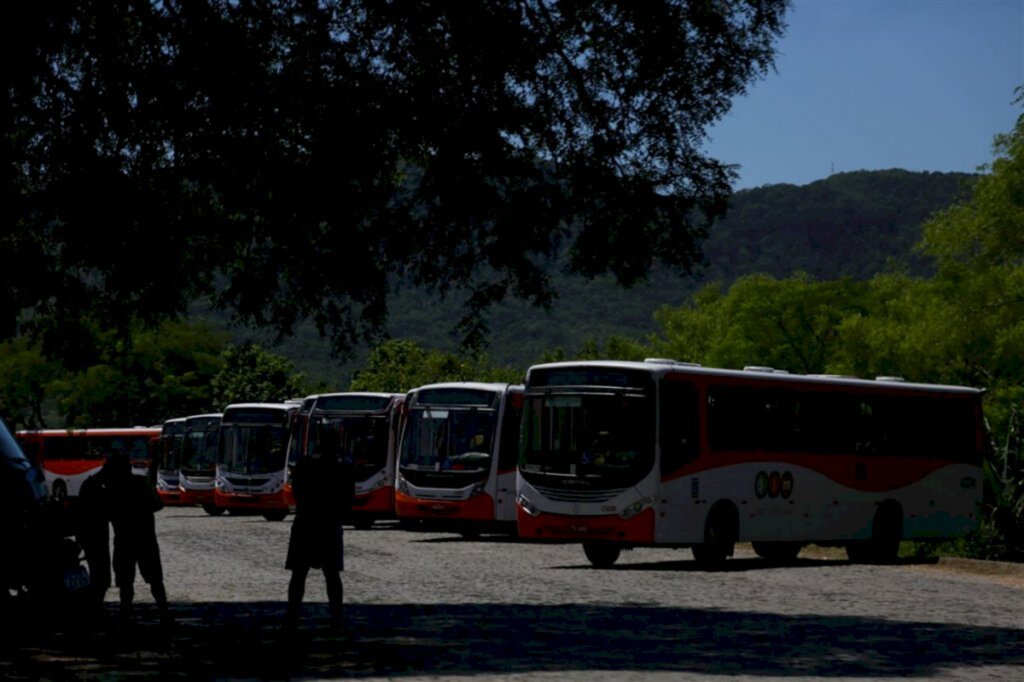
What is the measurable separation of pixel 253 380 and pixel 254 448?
77125mm

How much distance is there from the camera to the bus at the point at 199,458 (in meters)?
61.8

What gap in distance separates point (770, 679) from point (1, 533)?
18.5ft

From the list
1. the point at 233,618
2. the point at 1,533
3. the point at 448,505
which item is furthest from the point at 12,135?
the point at 448,505

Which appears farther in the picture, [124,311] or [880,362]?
[880,362]

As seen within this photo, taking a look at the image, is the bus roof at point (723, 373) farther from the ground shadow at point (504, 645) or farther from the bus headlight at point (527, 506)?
the ground shadow at point (504, 645)

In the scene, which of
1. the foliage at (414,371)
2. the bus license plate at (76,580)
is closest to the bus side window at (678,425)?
the bus license plate at (76,580)

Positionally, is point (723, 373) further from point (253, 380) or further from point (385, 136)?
point (253, 380)

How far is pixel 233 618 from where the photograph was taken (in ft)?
62.6

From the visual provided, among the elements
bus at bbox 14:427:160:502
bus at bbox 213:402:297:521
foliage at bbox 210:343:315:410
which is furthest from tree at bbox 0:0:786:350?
foliage at bbox 210:343:315:410

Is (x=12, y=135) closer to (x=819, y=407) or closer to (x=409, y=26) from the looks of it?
(x=409, y=26)

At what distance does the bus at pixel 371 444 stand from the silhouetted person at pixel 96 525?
26463mm

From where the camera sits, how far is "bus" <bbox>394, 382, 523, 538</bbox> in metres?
38.5

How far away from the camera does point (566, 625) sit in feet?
59.1

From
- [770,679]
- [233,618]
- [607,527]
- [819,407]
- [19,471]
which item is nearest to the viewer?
[770,679]
